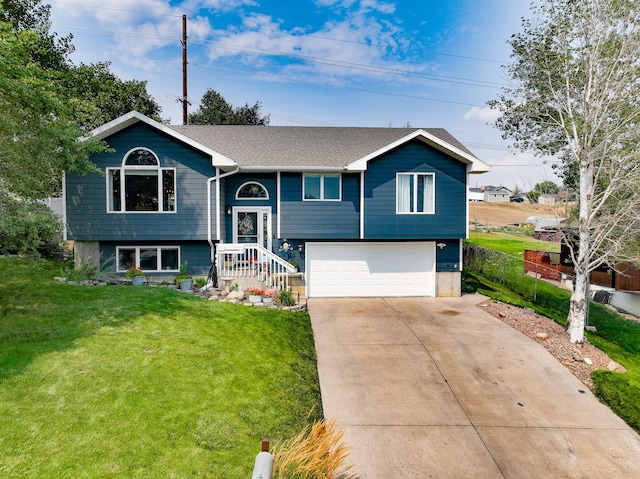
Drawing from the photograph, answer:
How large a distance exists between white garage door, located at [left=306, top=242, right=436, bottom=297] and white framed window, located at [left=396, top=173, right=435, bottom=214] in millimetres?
1525

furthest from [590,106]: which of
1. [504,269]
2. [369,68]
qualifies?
[369,68]

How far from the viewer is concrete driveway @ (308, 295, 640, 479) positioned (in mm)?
5176

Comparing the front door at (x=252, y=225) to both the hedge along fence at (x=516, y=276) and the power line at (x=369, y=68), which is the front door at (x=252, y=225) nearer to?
the hedge along fence at (x=516, y=276)

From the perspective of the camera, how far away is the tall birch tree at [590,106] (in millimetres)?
8594

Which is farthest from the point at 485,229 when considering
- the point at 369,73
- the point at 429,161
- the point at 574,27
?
the point at 574,27

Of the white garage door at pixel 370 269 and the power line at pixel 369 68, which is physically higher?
the power line at pixel 369 68

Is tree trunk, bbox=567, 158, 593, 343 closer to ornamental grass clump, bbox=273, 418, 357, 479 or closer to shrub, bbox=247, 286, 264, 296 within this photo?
ornamental grass clump, bbox=273, 418, 357, 479

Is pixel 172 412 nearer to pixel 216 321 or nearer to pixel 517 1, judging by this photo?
pixel 216 321

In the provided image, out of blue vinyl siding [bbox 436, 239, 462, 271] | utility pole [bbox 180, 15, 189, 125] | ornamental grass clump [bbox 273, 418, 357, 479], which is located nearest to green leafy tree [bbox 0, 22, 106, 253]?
ornamental grass clump [bbox 273, 418, 357, 479]

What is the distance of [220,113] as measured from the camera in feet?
94.8

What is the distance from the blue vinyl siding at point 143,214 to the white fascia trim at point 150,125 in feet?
0.71

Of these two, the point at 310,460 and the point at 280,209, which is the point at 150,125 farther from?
the point at 310,460

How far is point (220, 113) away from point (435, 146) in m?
21.2

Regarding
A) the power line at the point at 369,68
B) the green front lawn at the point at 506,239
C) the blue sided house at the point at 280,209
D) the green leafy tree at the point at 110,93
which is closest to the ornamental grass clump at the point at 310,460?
the blue sided house at the point at 280,209
